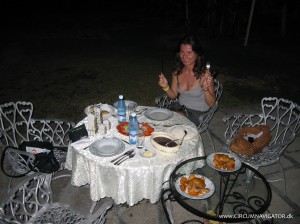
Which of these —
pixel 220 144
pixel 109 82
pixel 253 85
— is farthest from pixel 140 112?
pixel 253 85

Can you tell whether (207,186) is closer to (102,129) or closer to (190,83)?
(102,129)

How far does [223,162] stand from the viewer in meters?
2.73

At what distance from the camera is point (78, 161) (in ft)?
8.92

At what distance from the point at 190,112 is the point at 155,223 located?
1.71 meters

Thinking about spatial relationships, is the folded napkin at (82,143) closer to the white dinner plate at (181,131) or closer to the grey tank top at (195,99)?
the white dinner plate at (181,131)

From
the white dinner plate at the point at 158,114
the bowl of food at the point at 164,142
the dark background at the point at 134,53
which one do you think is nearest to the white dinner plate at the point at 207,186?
the bowl of food at the point at 164,142

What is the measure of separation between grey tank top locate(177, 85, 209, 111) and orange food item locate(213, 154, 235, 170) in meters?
1.33

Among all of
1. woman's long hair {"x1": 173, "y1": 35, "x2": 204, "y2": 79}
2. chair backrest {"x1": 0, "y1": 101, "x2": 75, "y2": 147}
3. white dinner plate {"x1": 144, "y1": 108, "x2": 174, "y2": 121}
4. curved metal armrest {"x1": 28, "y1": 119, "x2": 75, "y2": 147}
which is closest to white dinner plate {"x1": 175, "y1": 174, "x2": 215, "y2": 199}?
white dinner plate {"x1": 144, "y1": 108, "x2": 174, "y2": 121}

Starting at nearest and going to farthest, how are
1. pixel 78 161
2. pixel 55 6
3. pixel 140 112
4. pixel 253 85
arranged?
pixel 78 161 < pixel 140 112 < pixel 253 85 < pixel 55 6

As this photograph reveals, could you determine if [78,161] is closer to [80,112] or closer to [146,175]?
[146,175]

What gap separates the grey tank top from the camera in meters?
3.99

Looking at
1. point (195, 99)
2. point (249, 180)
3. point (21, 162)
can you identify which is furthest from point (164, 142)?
point (21, 162)

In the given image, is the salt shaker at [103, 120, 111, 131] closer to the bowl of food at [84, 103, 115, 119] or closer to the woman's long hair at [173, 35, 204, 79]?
the bowl of food at [84, 103, 115, 119]

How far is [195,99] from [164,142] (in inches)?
58.7
